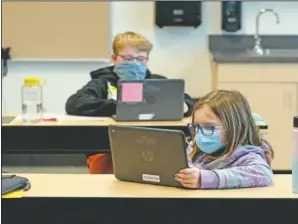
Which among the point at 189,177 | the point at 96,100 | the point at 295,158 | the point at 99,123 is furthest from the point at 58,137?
the point at 295,158

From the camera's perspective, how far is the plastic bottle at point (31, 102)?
11.1 feet

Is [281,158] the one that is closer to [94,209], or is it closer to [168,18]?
[168,18]

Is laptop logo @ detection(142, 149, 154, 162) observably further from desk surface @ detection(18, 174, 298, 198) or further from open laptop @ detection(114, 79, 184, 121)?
open laptop @ detection(114, 79, 184, 121)

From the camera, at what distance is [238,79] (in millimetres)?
4785

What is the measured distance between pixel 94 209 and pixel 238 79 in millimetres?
3119

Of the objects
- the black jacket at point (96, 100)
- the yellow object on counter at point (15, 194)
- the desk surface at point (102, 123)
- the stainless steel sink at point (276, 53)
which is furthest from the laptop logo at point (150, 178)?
the stainless steel sink at point (276, 53)

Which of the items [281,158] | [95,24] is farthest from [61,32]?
[281,158]

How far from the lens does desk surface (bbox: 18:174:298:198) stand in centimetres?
183

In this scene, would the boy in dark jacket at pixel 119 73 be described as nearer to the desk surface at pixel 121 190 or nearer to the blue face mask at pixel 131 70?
the blue face mask at pixel 131 70

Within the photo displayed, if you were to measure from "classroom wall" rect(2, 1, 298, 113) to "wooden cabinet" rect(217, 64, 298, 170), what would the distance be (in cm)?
45

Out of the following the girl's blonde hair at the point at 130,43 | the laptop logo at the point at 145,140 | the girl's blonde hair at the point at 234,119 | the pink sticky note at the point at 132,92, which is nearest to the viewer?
the laptop logo at the point at 145,140

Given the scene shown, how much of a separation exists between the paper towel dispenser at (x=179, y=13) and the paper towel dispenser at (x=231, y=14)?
0.19 metres

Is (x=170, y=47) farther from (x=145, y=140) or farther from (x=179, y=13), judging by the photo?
(x=145, y=140)

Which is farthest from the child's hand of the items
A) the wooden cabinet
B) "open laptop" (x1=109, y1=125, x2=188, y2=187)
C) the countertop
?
the countertop
